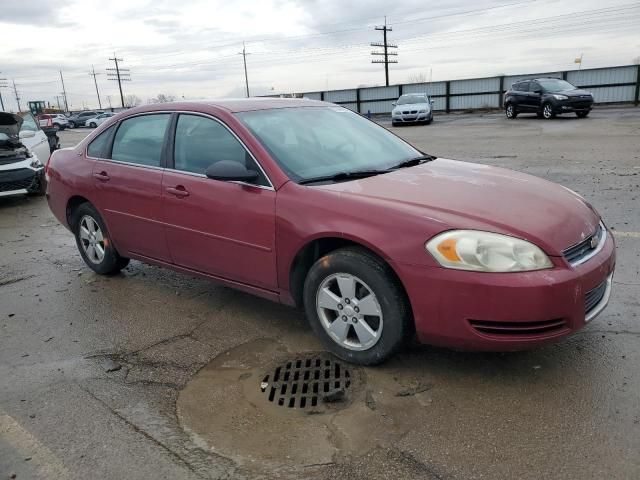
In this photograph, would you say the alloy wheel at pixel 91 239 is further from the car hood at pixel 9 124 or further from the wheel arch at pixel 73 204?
the car hood at pixel 9 124

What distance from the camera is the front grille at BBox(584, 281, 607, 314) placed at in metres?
2.89

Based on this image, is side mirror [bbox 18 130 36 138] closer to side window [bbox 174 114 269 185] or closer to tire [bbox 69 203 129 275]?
tire [bbox 69 203 129 275]

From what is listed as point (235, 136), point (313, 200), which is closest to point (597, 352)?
point (313, 200)

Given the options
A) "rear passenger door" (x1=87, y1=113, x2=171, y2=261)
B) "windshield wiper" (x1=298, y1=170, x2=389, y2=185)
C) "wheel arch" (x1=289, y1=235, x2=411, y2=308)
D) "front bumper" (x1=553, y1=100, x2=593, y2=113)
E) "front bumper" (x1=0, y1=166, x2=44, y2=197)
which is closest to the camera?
"wheel arch" (x1=289, y1=235, x2=411, y2=308)

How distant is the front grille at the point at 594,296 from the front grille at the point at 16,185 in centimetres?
934

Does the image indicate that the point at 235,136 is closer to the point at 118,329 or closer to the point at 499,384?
the point at 118,329

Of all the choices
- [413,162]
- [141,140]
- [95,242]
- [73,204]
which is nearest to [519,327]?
[413,162]

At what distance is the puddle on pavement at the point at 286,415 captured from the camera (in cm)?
256

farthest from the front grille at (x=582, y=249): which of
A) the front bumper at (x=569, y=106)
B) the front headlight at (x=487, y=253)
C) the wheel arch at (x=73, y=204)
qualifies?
the front bumper at (x=569, y=106)

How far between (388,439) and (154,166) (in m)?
2.79

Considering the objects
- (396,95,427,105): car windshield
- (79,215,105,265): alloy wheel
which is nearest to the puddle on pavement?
(79,215,105,265): alloy wheel

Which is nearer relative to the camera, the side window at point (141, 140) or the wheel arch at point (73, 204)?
the side window at point (141, 140)

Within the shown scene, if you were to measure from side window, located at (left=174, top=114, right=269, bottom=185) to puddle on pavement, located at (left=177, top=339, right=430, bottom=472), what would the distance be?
1.35 metres

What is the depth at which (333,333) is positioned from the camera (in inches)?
131
